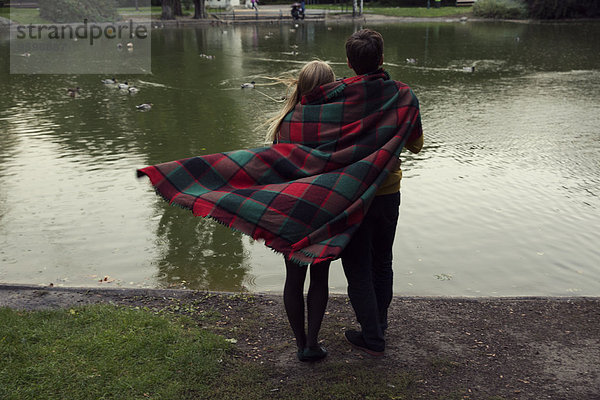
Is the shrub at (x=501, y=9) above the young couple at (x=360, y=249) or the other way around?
above

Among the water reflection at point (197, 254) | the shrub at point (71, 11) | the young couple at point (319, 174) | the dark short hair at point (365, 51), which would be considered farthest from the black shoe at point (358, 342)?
the shrub at point (71, 11)

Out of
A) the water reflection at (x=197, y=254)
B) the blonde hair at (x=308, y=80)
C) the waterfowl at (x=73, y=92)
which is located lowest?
the water reflection at (x=197, y=254)

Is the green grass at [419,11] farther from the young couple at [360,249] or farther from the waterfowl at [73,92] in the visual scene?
the young couple at [360,249]

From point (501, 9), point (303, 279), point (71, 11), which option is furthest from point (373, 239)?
point (501, 9)

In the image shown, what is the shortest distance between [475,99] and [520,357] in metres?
11.6

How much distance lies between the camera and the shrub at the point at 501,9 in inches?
1599

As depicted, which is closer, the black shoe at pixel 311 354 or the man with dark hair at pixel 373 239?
the man with dark hair at pixel 373 239

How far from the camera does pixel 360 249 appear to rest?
142 inches

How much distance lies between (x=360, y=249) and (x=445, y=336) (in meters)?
1.11

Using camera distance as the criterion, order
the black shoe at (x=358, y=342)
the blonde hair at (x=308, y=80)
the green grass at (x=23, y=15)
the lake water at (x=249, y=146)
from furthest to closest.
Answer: the green grass at (x=23, y=15) → the lake water at (x=249, y=146) → the black shoe at (x=358, y=342) → the blonde hair at (x=308, y=80)

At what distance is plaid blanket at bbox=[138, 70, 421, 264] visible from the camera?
337 cm

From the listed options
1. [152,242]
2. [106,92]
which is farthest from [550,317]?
[106,92]

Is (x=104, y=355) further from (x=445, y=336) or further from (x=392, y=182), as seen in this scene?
(x=445, y=336)

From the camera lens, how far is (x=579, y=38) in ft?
93.6
